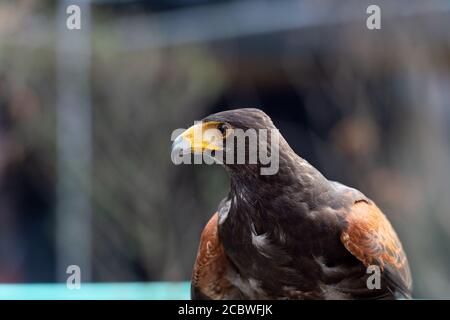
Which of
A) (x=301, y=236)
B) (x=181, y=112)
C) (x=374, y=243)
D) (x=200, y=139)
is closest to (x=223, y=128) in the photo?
(x=200, y=139)

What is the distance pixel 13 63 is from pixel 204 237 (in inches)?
119


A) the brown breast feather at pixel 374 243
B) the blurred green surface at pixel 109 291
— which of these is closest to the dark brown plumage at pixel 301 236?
the brown breast feather at pixel 374 243

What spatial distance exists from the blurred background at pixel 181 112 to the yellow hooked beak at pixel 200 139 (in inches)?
92.2

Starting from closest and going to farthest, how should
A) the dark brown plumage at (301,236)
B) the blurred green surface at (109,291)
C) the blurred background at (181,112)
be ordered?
the dark brown plumage at (301,236) < the blurred green surface at (109,291) < the blurred background at (181,112)

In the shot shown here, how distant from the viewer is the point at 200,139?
1848mm

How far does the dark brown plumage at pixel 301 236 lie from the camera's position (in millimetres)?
1988

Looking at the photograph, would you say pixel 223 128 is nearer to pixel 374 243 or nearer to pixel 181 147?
pixel 181 147

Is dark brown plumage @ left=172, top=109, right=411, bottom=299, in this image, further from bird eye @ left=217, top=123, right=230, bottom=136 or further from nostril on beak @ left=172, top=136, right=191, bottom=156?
nostril on beak @ left=172, top=136, right=191, bottom=156

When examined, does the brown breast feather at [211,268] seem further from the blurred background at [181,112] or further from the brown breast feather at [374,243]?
the blurred background at [181,112]

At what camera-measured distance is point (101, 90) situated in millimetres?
4500

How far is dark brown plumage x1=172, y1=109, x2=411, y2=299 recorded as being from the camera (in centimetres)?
199

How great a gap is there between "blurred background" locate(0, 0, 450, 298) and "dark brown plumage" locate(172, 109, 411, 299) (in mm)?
2082
